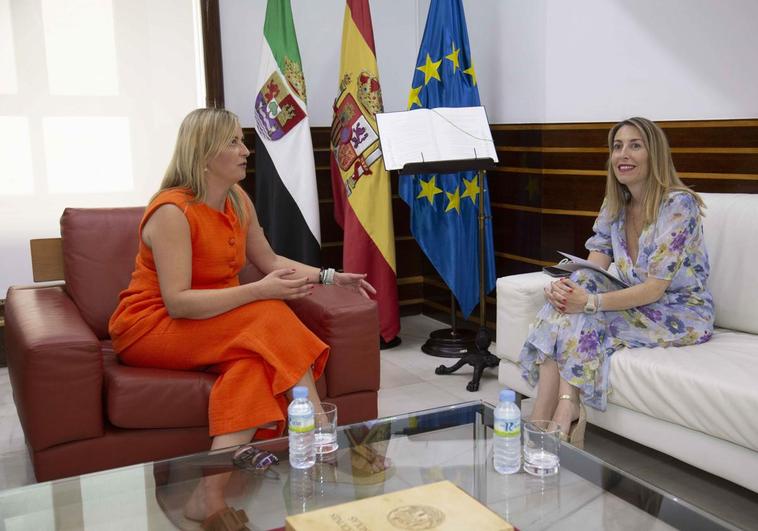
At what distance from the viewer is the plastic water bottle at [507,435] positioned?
176 centimetres

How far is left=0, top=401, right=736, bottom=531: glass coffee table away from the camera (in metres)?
1.54

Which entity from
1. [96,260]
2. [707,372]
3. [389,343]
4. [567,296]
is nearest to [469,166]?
[567,296]

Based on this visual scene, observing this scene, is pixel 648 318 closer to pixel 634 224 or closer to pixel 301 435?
pixel 634 224

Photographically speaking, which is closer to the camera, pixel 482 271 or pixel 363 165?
pixel 482 271

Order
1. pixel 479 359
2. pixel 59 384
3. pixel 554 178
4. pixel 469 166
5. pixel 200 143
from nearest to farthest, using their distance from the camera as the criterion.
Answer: pixel 59 384 → pixel 200 143 → pixel 469 166 → pixel 479 359 → pixel 554 178

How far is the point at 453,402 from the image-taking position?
126 inches

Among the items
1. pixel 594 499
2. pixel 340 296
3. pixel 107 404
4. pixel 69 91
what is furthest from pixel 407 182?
pixel 594 499

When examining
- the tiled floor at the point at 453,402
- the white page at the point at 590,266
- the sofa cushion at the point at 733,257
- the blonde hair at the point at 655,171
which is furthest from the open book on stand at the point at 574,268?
the tiled floor at the point at 453,402

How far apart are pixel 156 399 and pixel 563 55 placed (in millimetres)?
2360

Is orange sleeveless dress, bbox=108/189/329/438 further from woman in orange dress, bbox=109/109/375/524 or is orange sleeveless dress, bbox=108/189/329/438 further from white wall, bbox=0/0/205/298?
white wall, bbox=0/0/205/298

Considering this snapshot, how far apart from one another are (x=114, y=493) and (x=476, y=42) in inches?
125

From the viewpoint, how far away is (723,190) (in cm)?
300

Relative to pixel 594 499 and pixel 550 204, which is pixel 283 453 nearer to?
pixel 594 499

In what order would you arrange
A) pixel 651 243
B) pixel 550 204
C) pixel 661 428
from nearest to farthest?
pixel 661 428
pixel 651 243
pixel 550 204
